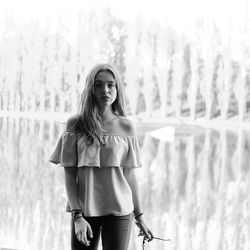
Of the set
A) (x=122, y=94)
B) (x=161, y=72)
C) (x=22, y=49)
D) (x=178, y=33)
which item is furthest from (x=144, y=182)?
(x=122, y=94)

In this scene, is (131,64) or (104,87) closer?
(104,87)

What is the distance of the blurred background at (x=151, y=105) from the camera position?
206 cm

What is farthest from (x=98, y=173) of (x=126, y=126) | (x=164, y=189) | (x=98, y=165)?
(x=164, y=189)

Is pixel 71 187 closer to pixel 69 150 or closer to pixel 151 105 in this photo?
pixel 69 150

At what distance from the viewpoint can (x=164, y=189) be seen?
2260mm

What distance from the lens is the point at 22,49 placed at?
2355mm

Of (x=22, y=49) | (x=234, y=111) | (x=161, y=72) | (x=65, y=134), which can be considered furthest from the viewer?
(x=22, y=49)

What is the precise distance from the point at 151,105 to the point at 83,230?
1.11 meters

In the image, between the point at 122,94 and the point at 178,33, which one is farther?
the point at 178,33

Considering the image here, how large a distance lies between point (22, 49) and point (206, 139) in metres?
1.00

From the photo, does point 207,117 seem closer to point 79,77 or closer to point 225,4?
point 225,4

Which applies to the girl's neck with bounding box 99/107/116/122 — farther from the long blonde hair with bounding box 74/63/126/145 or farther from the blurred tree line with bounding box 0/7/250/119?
the blurred tree line with bounding box 0/7/250/119

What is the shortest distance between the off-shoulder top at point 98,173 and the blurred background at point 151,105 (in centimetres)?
97

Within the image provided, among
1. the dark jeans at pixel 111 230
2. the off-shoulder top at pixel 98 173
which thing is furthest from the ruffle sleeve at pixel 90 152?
the dark jeans at pixel 111 230
